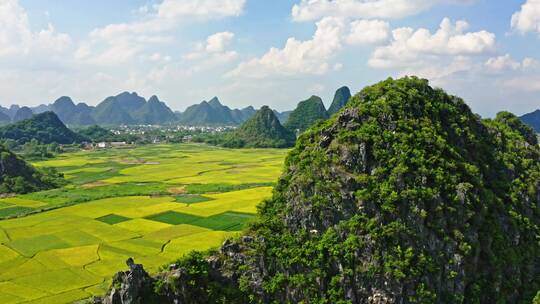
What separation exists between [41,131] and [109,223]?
13388 cm

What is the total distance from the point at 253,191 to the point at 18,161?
42320 mm

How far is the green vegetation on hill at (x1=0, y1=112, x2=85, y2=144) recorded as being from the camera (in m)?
163

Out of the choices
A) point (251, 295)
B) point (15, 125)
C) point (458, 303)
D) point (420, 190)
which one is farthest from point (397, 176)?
point (15, 125)

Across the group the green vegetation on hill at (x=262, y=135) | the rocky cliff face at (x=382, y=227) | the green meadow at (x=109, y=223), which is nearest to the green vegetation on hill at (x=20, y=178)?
the green meadow at (x=109, y=223)

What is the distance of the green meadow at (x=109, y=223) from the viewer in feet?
122

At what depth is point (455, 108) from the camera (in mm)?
32375

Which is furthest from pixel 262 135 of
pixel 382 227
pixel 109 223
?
pixel 382 227

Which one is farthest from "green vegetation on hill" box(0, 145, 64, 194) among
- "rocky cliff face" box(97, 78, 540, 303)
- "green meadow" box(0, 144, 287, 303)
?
"rocky cliff face" box(97, 78, 540, 303)

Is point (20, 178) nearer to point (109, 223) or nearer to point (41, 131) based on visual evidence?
point (109, 223)

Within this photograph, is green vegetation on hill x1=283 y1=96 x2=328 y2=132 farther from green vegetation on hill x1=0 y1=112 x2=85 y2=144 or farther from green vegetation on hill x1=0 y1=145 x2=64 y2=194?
green vegetation on hill x1=0 y1=145 x2=64 y2=194

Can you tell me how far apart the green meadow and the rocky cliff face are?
1403 cm

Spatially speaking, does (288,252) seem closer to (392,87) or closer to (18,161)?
(392,87)

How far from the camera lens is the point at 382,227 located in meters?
25.3

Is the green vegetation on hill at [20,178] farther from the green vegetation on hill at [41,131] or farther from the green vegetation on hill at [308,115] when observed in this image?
the green vegetation on hill at [308,115]
